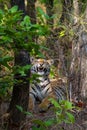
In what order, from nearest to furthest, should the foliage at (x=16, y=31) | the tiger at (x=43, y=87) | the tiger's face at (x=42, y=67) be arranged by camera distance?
the foliage at (x=16, y=31) → the tiger at (x=43, y=87) → the tiger's face at (x=42, y=67)

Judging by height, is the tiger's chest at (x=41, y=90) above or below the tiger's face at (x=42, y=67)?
below

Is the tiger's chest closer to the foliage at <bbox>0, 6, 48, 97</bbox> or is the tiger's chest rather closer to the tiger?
the tiger

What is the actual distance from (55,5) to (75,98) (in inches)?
221

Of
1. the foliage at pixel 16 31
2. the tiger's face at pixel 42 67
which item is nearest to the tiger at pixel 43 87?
the tiger's face at pixel 42 67

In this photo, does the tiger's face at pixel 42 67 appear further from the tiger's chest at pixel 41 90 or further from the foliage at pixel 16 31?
the foliage at pixel 16 31

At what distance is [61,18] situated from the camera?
9344 millimetres

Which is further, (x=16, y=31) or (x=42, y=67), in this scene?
(x=42, y=67)

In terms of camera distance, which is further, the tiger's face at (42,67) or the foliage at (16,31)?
the tiger's face at (42,67)

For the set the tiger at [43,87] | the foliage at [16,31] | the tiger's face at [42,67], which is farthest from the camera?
the tiger's face at [42,67]

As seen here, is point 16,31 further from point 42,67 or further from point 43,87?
point 43,87

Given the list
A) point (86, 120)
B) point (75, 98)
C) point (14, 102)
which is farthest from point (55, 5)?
point (14, 102)

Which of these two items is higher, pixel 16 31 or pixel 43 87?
pixel 16 31

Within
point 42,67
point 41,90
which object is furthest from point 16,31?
point 41,90

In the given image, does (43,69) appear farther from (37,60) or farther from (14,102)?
(14,102)
